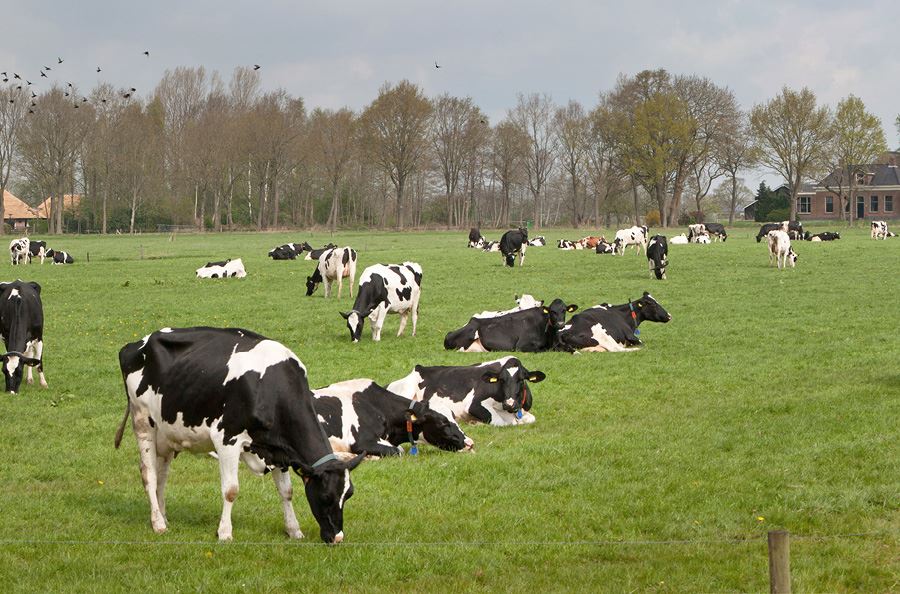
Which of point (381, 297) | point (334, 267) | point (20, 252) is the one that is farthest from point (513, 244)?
point (20, 252)

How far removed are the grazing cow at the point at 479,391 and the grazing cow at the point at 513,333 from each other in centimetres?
560

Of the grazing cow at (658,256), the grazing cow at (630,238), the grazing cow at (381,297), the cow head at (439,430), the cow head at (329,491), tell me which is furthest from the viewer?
the grazing cow at (630,238)

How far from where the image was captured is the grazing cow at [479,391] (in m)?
13.4

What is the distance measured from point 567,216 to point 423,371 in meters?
130

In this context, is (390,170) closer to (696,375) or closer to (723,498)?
(696,375)

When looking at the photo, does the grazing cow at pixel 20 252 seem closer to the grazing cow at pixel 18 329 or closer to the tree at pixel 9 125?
the grazing cow at pixel 18 329

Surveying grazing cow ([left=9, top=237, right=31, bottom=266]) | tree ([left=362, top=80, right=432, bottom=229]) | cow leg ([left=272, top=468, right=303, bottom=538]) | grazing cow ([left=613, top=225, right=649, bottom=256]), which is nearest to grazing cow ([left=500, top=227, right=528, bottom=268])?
grazing cow ([left=613, top=225, right=649, bottom=256])

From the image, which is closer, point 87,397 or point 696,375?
point 87,397

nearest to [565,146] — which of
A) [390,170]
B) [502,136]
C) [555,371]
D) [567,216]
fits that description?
[502,136]

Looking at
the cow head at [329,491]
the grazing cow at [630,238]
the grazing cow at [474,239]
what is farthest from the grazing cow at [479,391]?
the grazing cow at [474,239]

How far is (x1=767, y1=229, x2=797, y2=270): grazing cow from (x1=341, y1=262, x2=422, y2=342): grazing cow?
2104 cm

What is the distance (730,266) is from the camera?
3975 cm

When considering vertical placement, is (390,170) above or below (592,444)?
above

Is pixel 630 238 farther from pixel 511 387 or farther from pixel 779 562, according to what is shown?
pixel 779 562
